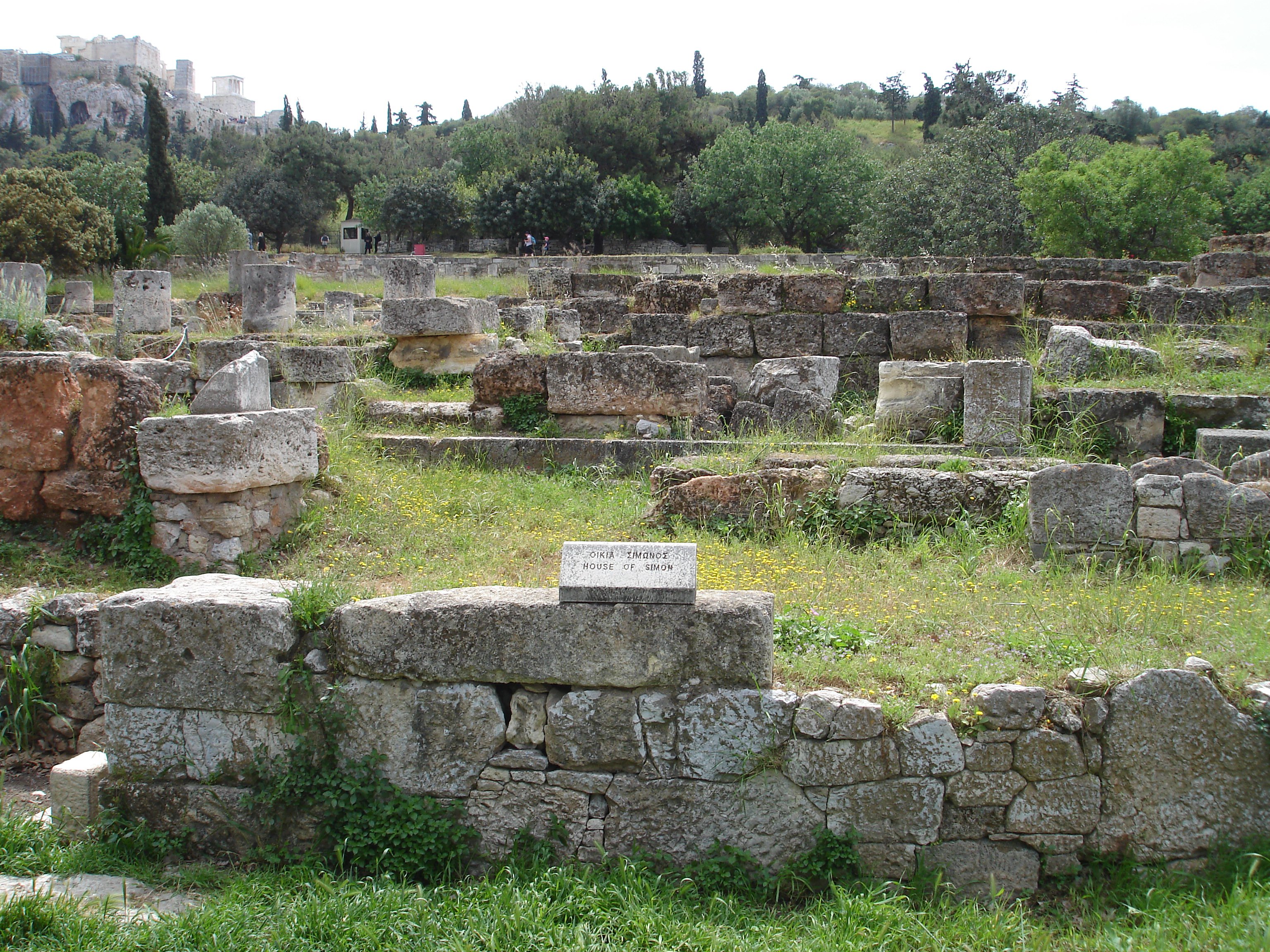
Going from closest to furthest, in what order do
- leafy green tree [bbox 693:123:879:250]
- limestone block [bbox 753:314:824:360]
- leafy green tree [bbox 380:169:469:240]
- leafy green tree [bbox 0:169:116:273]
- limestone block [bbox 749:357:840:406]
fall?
limestone block [bbox 749:357:840:406]
limestone block [bbox 753:314:824:360]
leafy green tree [bbox 0:169:116:273]
leafy green tree [bbox 693:123:879:250]
leafy green tree [bbox 380:169:469:240]

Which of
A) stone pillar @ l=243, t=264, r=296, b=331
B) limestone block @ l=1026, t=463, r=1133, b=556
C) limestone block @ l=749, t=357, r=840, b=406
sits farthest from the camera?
stone pillar @ l=243, t=264, r=296, b=331

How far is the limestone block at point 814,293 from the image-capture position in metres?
11.3

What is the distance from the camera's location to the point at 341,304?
18.1 meters

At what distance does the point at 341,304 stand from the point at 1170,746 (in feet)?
57.1

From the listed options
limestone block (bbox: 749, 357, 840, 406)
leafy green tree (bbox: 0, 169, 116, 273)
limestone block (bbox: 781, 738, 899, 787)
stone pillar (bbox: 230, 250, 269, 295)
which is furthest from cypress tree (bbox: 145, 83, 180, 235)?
limestone block (bbox: 781, 738, 899, 787)

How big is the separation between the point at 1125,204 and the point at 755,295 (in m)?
15.3

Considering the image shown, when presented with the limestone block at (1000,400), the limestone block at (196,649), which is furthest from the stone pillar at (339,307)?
the limestone block at (196,649)

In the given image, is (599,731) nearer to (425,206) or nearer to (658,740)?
(658,740)

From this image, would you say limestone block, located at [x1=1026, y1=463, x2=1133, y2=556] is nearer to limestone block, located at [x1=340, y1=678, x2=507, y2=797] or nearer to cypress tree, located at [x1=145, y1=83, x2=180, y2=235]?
limestone block, located at [x1=340, y1=678, x2=507, y2=797]

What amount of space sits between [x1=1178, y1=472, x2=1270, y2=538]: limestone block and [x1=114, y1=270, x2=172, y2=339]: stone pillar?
1718 centimetres

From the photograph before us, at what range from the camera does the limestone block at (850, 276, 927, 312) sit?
11.3 metres

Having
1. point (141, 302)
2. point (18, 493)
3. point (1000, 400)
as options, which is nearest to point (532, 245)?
point (141, 302)

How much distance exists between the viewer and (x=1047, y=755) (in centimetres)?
347

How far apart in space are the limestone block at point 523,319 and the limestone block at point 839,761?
1015cm
